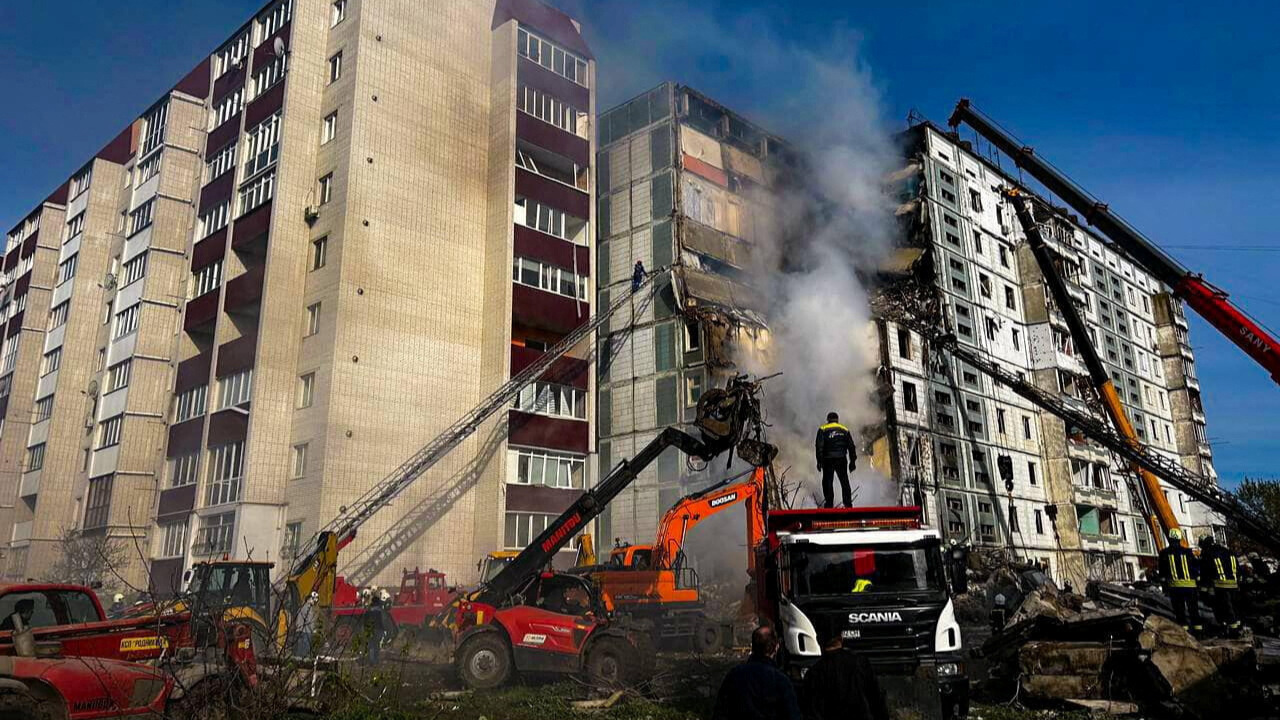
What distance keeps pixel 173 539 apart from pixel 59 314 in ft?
83.0

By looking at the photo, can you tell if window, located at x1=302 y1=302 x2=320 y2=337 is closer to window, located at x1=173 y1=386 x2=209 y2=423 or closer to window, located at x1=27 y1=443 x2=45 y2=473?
window, located at x1=173 y1=386 x2=209 y2=423

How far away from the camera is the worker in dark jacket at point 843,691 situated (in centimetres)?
676

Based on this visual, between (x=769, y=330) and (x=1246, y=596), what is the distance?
21.7m

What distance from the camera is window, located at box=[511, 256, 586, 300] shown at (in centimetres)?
3641

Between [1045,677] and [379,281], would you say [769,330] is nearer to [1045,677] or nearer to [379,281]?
[379,281]

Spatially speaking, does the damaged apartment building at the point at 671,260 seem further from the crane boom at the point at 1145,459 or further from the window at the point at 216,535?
the window at the point at 216,535

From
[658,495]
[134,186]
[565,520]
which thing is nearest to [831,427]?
[565,520]

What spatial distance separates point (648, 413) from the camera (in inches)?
1534

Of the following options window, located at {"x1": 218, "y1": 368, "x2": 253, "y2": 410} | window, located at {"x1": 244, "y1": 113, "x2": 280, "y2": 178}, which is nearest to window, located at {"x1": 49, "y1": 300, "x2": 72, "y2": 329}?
window, located at {"x1": 244, "y1": 113, "x2": 280, "y2": 178}

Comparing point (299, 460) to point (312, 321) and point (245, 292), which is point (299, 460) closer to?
point (312, 321)

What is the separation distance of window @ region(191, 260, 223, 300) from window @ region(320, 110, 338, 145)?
7487 mm

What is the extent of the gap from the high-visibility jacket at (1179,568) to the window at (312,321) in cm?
2883

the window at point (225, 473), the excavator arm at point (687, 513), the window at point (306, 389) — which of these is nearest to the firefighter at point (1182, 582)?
the excavator arm at point (687, 513)

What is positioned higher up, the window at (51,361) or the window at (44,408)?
the window at (51,361)
